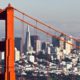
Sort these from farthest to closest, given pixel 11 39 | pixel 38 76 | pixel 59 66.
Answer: pixel 59 66
pixel 38 76
pixel 11 39

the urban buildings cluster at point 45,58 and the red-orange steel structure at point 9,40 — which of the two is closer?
the red-orange steel structure at point 9,40

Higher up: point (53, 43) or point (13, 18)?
point (53, 43)

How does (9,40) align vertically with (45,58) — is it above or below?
below

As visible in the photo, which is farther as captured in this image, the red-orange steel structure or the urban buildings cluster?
the urban buildings cluster

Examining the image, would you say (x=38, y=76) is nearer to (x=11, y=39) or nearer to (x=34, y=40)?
(x=34, y=40)

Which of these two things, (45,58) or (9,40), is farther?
(45,58)

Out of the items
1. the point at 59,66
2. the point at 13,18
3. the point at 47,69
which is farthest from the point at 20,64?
the point at 13,18

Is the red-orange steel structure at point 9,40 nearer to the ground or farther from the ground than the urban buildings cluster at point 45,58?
nearer to the ground

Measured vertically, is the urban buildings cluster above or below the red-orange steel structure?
above
